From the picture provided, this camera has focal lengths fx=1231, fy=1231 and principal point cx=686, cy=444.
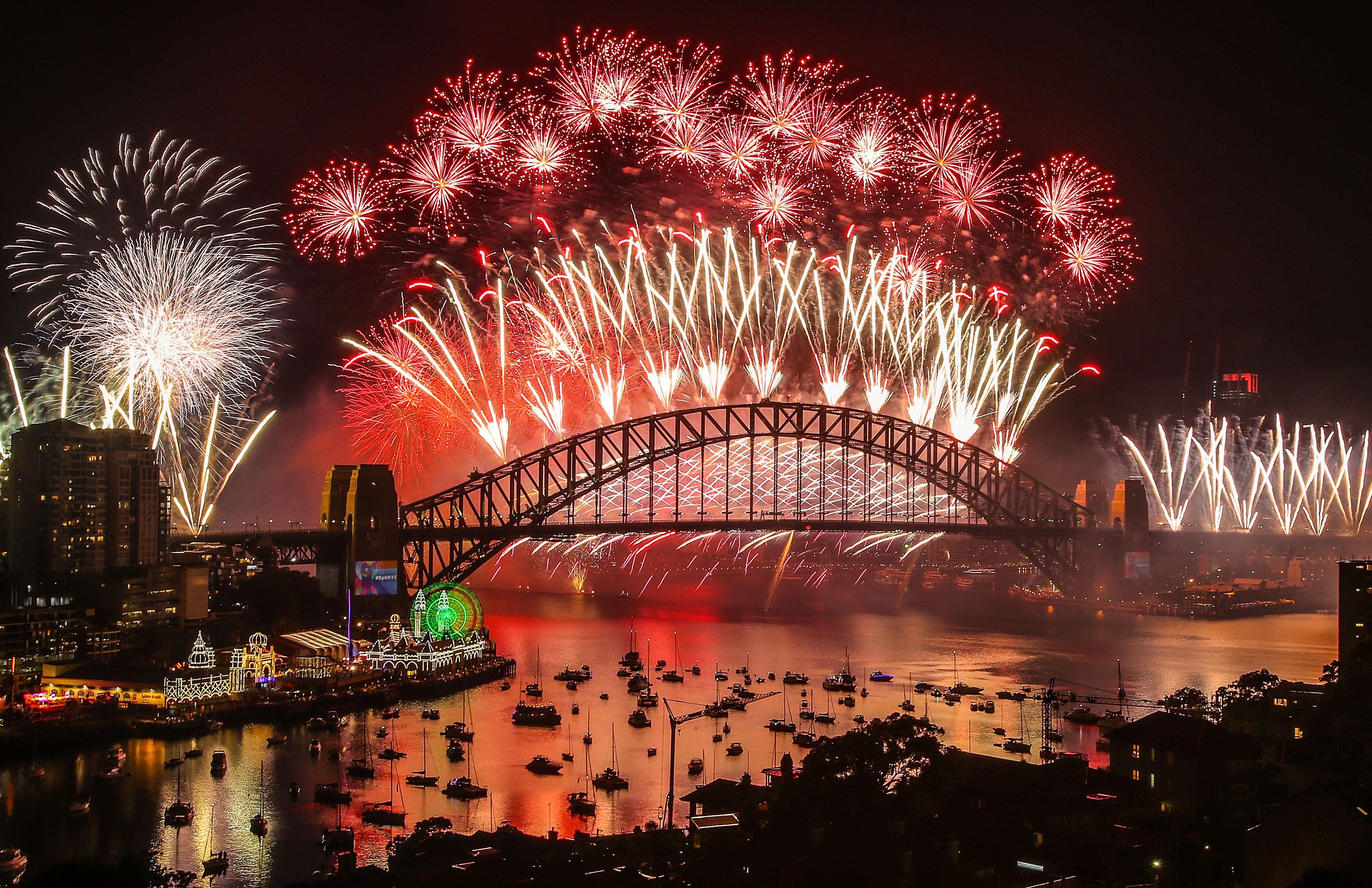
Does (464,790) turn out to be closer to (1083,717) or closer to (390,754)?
(390,754)

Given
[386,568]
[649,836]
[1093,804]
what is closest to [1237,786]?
[1093,804]

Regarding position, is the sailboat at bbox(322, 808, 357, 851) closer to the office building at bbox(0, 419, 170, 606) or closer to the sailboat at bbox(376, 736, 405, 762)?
the sailboat at bbox(376, 736, 405, 762)

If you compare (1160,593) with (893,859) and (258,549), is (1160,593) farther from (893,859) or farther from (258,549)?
(893,859)

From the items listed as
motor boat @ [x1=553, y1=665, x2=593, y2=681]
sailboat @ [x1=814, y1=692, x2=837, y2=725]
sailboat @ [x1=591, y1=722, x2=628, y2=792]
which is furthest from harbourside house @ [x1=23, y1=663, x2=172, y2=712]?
sailboat @ [x1=814, y1=692, x2=837, y2=725]

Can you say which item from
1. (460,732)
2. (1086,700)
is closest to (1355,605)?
(1086,700)

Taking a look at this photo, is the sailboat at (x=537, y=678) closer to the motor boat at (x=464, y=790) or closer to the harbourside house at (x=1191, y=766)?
the motor boat at (x=464, y=790)

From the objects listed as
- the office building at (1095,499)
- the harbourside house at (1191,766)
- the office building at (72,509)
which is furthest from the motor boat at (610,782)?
the office building at (1095,499)

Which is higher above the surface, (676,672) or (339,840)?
(676,672)
